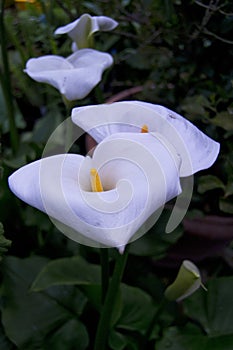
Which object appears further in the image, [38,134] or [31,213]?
[38,134]

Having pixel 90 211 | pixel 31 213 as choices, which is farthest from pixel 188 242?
pixel 90 211

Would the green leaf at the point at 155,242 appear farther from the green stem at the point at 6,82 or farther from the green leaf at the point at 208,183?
the green stem at the point at 6,82

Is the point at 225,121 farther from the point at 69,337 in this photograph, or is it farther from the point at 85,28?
the point at 69,337

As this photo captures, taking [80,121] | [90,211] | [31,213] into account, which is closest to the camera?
[90,211]

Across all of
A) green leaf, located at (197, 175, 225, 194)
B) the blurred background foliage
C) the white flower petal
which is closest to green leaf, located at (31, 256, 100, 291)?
the blurred background foliage

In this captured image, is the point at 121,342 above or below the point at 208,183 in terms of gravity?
below

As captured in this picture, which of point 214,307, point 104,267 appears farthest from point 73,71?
point 214,307

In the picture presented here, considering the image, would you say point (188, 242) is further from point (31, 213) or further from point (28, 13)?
point (28, 13)
